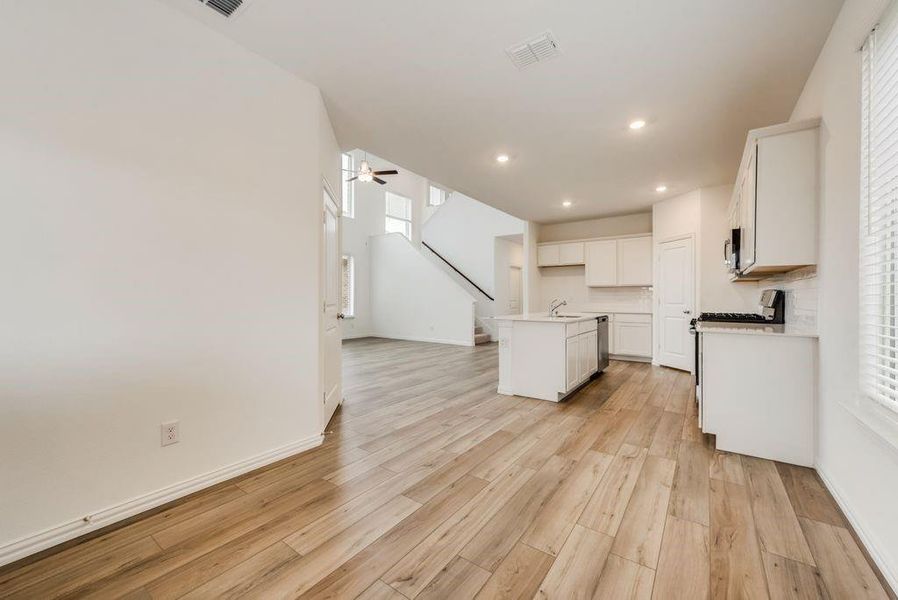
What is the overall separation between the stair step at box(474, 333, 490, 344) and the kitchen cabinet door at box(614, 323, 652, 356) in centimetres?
299

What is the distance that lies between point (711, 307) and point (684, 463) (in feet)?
11.8

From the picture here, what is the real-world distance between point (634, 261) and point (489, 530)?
5878 mm

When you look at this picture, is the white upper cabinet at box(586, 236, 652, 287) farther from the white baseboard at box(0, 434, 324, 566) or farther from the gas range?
the white baseboard at box(0, 434, 324, 566)

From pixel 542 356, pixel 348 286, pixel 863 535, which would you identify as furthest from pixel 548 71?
pixel 348 286

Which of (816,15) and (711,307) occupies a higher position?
(816,15)

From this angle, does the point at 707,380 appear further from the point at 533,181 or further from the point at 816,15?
the point at 533,181

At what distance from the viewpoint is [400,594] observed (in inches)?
53.2

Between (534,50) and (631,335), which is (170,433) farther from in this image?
(631,335)

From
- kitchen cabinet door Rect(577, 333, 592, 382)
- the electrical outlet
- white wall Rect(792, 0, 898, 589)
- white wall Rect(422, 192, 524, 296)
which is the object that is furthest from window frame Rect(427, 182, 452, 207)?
the electrical outlet

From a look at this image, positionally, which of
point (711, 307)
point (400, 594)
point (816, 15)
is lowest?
point (400, 594)

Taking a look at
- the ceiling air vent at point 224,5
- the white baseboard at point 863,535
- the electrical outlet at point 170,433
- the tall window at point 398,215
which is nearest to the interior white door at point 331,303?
the electrical outlet at point 170,433

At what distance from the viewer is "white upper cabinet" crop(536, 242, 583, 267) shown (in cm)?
698

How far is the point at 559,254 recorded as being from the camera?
7.21 m

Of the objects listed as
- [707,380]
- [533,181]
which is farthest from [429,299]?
[707,380]
